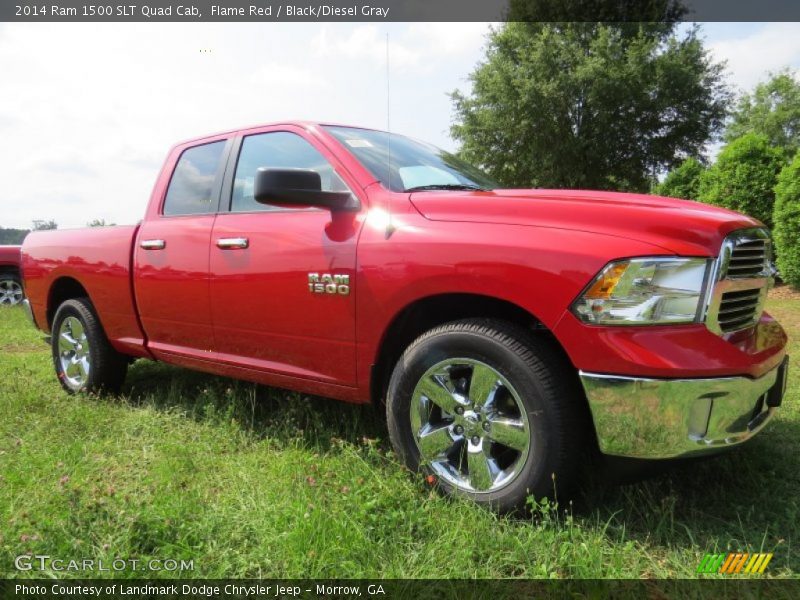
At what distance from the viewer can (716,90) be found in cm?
2066

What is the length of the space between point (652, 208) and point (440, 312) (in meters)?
0.95

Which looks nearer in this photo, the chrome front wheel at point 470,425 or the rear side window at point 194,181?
the chrome front wheel at point 470,425

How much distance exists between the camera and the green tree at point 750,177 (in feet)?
37.1

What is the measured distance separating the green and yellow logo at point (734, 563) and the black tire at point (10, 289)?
12.0 m

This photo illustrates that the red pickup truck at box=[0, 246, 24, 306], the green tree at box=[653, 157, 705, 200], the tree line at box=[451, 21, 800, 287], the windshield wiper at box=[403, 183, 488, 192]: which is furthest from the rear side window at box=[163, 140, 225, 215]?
the tree line at box=[451, 21, 800, 287]

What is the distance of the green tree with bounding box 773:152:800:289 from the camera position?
374 inches

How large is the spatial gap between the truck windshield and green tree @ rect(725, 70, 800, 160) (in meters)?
44.7

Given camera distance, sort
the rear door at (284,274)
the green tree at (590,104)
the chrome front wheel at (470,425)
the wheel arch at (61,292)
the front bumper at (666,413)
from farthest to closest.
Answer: the green tree at (590,104), the wheel arch at (61,292), the rear door at (284,274), the chrome front wheel at (470,425), the front bumper at (666,413)

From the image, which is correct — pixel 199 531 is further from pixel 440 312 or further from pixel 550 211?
pixel 550 211

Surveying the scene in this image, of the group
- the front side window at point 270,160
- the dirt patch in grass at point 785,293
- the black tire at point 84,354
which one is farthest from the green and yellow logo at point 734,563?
the dirt patch in grass at point 785,293

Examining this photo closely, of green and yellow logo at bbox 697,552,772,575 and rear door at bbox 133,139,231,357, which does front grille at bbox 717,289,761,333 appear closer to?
green and yellow logo at bbox 697,552,772,575

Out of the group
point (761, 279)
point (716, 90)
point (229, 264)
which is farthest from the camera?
point (716, 90)

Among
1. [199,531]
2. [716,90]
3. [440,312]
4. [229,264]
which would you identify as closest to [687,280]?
[440,312]

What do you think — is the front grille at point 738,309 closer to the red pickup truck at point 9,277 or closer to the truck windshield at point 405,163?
the truck windshield at point 405,163
